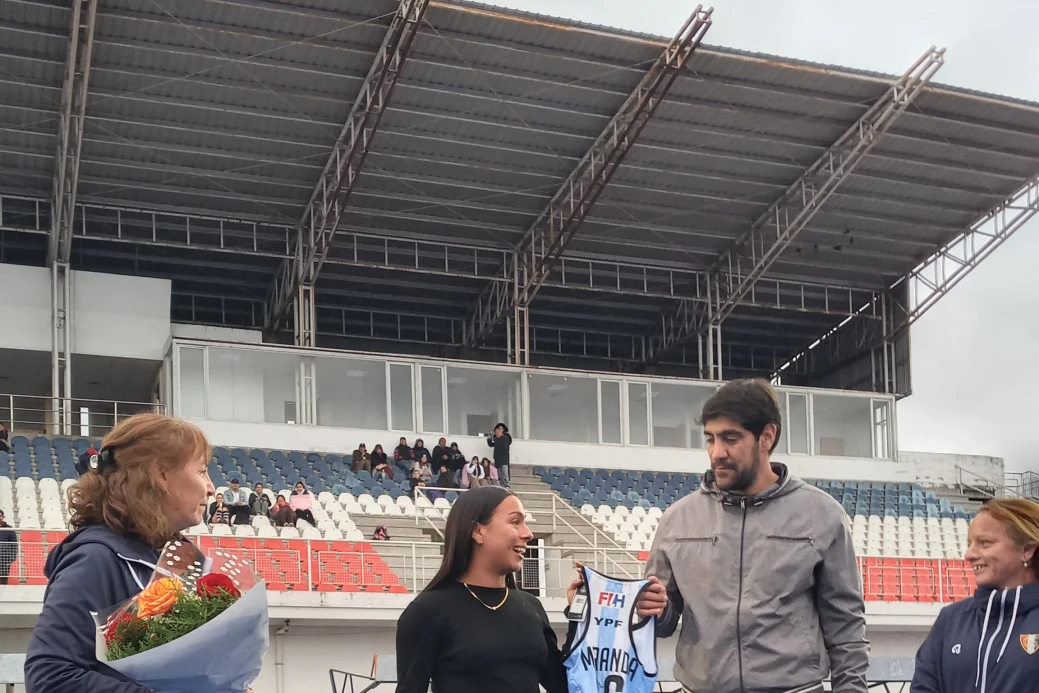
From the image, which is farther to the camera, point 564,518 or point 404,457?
point 404,457

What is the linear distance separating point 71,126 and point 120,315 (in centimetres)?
529

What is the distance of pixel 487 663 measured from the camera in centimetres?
393

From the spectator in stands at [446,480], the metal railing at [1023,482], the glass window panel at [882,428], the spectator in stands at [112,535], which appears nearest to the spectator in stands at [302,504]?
the spectator in stands at [446,480]

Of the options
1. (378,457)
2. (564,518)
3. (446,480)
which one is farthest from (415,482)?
(564,518)

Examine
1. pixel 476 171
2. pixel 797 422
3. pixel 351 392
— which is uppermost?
pixel 476 171

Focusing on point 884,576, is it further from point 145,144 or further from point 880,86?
point 145,144

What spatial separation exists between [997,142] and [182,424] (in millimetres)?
26906

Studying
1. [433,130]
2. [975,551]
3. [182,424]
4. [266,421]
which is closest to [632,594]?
[975,551]

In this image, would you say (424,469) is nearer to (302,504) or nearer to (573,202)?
(302,504)

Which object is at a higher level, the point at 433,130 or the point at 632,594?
the point at 433,130

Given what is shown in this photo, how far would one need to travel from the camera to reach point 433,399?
29.2 metres

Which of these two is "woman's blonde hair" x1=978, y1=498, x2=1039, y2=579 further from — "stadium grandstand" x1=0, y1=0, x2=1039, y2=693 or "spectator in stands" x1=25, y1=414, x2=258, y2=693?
"stadium grandstand" x1=0, y1=0, x2=1039, y2=693

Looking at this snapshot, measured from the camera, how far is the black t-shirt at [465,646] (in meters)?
3.92

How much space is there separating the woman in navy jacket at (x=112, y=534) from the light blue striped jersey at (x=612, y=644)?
138 centimetres
